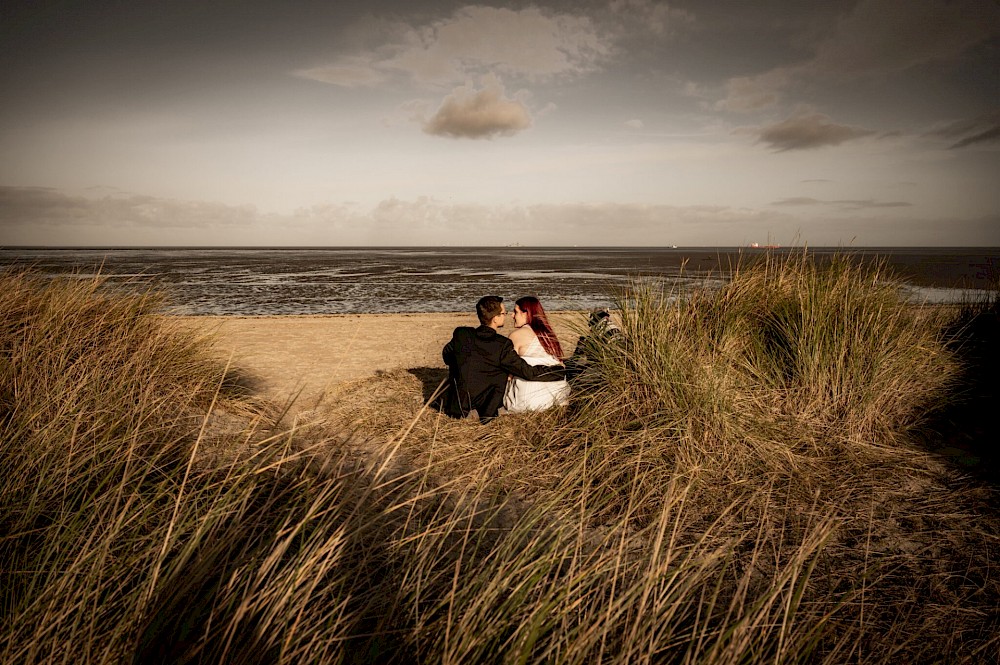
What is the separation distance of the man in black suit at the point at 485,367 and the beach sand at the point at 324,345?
69 cm

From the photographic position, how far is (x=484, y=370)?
5359 mm

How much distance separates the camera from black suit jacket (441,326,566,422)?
5.31 m

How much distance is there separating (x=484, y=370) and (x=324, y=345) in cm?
529

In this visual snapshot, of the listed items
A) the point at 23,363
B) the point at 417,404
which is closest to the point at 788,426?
the point at 417,404

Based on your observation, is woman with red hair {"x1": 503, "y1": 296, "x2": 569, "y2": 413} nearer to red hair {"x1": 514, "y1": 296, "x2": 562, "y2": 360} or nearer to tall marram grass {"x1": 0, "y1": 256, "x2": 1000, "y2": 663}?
red hair {"x1": 514, "y1": 296, "x2": 562, "y2": 360}


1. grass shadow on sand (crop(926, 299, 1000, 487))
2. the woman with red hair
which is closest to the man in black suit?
the woman with red hair

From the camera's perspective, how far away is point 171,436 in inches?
137

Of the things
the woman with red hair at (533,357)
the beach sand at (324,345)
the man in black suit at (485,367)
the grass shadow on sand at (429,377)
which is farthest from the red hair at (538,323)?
the grass shadow on sand at (429,377)

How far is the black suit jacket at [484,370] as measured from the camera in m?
5.31

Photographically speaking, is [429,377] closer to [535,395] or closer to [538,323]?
[538,323]

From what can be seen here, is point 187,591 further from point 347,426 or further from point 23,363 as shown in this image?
point 347,426

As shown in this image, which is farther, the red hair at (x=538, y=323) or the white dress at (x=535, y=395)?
the red hair at (x=538, y=323)

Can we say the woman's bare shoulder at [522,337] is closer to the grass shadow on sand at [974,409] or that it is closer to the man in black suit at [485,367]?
the man in black suit at [485,367]

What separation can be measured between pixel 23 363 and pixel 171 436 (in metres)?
1.09
